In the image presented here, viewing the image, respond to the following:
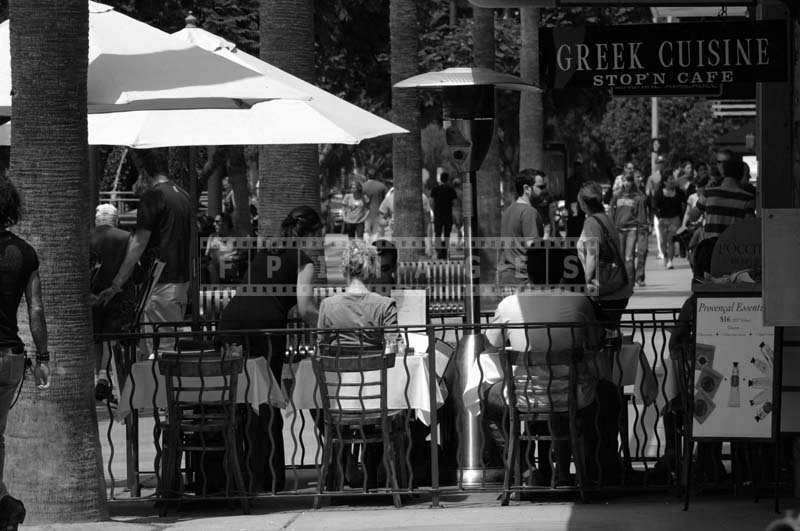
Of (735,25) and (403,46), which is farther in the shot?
(403,46)

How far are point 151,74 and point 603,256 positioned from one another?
4240mm

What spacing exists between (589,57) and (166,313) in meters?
5.15

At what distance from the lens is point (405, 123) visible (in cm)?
1969

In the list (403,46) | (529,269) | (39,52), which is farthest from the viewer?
(403,46)

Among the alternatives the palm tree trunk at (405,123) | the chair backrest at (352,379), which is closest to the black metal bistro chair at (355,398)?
the chair backrest at (352,379)

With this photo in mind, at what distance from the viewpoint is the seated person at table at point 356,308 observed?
8.77m

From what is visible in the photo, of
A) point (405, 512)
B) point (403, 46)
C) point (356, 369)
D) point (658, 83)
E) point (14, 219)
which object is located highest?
point (403, 46)

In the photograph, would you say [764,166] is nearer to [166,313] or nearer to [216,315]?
[166,313]

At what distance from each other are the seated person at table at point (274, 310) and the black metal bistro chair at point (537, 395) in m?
1.44

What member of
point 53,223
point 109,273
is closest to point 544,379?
point 53,223

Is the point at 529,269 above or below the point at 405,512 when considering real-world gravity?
above

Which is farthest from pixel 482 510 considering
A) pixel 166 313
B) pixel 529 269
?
pixel 529 269

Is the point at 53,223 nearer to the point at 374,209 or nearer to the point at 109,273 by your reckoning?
the point at 109,273

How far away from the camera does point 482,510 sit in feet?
28.3
